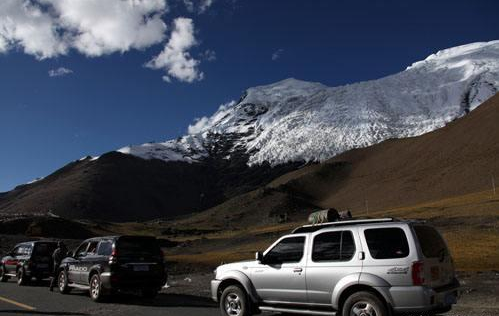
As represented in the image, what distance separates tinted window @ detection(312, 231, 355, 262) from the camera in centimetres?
1095

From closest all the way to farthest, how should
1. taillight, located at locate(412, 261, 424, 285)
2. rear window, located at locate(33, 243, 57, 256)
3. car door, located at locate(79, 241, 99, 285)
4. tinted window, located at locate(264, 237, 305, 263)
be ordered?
taillight, located at locate(412, 261, 424, 285)
tinted window, located at locate(264, 237, 305, 263)
car door, located at locate(79, 241, 99, 285)
rear window, located at locate(33, 243, 57, 256)

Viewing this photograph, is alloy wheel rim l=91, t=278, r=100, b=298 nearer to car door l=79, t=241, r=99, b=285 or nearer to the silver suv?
car door l=79, t=241, r=99, b=285

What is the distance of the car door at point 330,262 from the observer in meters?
10.8

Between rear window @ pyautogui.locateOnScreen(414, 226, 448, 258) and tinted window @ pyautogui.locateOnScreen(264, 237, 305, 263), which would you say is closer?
rear window @ pyautogui.locateOnScreen(414, 226, 448, 258)

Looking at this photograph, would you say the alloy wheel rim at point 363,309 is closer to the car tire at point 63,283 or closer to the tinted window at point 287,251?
the tinted window at point 287,251

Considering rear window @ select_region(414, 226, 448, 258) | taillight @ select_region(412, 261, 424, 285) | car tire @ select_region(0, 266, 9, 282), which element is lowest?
taillight @ select_region(412, 261, 424, 285)

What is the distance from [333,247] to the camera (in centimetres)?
1125

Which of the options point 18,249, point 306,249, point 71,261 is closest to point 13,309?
point 71,261

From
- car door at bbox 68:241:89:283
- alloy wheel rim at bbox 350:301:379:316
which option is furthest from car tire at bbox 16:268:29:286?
alloy wheel rim at bbox 350:301:379:316

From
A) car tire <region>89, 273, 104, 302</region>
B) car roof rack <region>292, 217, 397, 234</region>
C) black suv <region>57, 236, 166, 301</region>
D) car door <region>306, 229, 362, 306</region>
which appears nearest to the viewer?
car door <region>306, 229, 362, 306</region>

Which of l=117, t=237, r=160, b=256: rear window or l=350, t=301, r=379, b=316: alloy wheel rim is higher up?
l=117, t=237, r=160, b=256: rear window

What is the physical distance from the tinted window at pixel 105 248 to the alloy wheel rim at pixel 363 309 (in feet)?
29.9

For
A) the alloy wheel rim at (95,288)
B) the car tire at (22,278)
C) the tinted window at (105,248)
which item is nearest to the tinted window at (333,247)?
the tinted window at (105,248)

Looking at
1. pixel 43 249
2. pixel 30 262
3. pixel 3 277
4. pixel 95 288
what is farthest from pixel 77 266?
pixel 3 277
